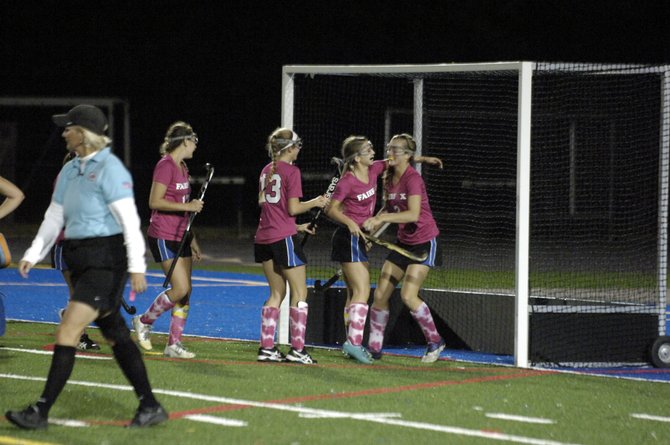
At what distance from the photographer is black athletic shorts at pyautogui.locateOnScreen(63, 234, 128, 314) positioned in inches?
267

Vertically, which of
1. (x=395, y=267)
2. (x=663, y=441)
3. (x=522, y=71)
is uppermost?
(x=522, y=71)

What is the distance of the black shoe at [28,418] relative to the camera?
673cm

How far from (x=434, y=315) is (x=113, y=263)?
5130mm

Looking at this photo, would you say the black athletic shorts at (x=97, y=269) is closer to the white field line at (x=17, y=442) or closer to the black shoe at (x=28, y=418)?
the black shoe at (x=28, y=418)

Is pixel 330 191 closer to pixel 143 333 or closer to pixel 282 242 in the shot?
pixel 282 242

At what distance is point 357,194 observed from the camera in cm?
1001

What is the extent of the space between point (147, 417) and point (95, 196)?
1.26m

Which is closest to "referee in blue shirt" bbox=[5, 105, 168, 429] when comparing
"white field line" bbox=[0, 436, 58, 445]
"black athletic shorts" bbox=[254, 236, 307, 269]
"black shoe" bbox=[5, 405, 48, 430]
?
"black shoe" bbox=[5, 405, 48, 430]

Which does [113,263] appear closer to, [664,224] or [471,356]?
[471,356]

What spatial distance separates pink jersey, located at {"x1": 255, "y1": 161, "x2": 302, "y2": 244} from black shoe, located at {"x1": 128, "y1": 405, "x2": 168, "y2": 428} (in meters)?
3.02

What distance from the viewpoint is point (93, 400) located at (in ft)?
25.6

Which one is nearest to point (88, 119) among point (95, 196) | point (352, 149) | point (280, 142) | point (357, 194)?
point (95, 196)

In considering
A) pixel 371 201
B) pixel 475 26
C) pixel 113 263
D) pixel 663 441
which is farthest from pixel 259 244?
pixel 475 26

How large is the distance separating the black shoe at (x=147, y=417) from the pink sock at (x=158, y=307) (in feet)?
10.1
